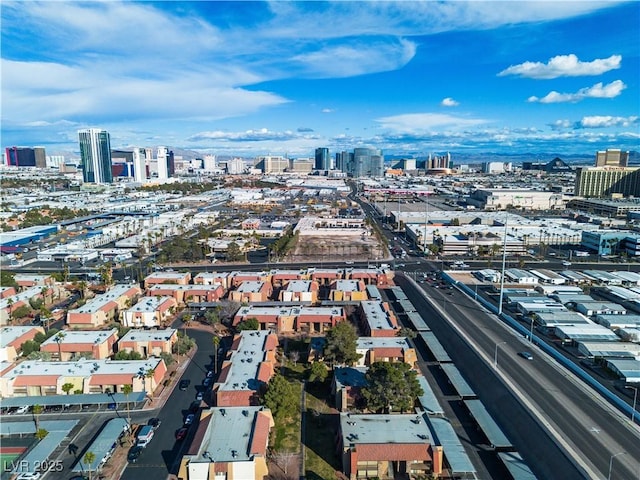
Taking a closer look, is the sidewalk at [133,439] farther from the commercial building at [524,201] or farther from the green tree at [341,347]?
the commercial building at [524,201]

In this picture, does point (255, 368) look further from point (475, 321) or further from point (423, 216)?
point (423, 216)

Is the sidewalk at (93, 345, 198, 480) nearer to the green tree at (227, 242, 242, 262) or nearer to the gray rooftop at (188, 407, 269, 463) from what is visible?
the gray rooftop at (188, 407, 269, 463)

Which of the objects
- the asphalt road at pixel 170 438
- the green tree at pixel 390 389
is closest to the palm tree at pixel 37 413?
the asphalt road at pixel 170 438

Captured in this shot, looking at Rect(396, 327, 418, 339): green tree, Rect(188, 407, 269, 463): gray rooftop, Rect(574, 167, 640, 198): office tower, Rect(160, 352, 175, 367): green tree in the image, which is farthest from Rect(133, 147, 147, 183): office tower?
Rect(188, 407, 269, 463): gray rooftop

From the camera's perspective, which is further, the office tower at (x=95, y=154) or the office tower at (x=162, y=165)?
the office tower at (x=162, y=165)

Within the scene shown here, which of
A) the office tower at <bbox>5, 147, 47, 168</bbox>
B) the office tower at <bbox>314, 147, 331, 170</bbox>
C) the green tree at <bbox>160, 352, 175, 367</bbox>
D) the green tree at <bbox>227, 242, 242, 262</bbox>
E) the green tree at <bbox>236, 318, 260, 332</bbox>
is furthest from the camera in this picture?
the office tower at <bbox>314, 147, 331, 170</bbox>

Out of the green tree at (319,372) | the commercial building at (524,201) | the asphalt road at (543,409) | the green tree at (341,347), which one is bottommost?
the asphalt road at (543,409)
